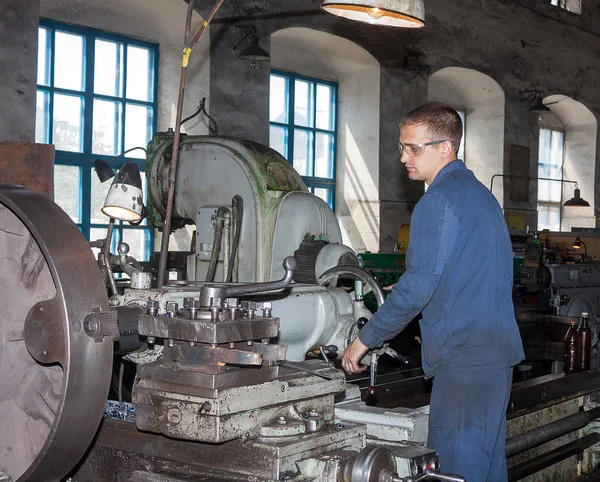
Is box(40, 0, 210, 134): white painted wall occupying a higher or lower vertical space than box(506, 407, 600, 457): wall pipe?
higher

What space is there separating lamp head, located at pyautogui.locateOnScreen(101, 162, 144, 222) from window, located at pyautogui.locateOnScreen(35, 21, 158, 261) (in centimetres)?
370

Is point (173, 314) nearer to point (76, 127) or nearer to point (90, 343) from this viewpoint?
point (90, 343)

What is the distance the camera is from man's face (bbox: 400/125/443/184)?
1827mm

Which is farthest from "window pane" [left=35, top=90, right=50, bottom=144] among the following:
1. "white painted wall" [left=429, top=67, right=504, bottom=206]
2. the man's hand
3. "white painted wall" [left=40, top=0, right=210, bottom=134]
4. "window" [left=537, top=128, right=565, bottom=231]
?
"window" [left=537, top=128, right=565, bottom=231]

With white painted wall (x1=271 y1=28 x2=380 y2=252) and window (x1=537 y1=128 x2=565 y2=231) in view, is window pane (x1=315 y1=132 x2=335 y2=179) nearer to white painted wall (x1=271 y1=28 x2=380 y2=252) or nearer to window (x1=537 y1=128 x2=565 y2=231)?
white painted wall (x1=271 y1=28 x2=380 y2=252)

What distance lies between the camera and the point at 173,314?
1.31 m

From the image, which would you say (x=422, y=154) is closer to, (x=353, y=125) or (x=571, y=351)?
(x=571, y=351)

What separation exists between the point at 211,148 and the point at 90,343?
67.2 inches

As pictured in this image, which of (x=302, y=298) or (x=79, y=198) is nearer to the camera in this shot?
(x=302, y=298)

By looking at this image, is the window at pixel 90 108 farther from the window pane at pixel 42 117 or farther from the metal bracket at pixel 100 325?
the metal bracket at pixel 100 325

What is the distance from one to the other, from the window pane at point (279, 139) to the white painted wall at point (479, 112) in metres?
2.16

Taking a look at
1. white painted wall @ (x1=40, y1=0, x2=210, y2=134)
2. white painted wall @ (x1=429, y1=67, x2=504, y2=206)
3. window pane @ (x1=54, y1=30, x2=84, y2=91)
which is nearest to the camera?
window pane @ (x1=54, y1=30, x2=84, y2=91)

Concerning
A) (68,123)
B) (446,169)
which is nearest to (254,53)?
(68,123)

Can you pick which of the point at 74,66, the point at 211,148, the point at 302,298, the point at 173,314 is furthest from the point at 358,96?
the point at 173,314
